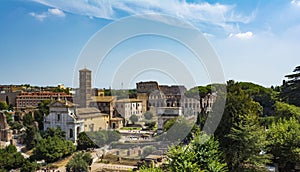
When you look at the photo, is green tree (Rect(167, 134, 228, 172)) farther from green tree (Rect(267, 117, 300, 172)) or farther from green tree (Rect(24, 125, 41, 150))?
green tree (Rect(24, 125, 41, 150))

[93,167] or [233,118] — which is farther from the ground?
[233,118]

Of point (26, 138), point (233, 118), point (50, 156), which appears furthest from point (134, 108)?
point (233, 118)

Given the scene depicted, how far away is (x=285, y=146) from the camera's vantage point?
10.3 meters

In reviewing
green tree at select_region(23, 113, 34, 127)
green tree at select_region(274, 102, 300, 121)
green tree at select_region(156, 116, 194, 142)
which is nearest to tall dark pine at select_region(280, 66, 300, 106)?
green tree at select_region(274, 102, 300, 121)

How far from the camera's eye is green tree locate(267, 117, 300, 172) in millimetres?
10047

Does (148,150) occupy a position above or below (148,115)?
below

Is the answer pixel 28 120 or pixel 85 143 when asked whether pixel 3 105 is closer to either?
pixel 28 120

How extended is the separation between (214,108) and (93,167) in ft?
25.1

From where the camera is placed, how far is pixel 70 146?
18984 millimetres

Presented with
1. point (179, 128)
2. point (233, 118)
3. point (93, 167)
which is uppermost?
point (233, 118)

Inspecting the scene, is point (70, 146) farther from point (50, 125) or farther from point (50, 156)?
point (50, 125)

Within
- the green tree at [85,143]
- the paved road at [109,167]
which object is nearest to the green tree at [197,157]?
the paved road at [109,167]

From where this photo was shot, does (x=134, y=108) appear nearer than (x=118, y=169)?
No

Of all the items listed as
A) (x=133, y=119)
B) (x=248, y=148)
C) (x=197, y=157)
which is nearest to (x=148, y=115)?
(x=133, y=119)
